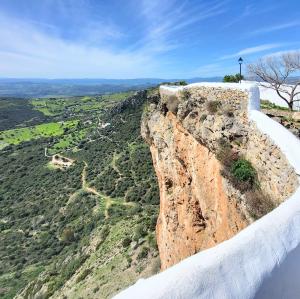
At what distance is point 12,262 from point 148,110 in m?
34.4

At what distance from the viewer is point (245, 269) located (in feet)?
17.3

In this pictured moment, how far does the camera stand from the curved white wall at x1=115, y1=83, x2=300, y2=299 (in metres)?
4.55

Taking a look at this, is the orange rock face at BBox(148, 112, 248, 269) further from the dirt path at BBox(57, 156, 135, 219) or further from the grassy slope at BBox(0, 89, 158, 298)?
the dirt path at BBox(57, 156, 135, 219)

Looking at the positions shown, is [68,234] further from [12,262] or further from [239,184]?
[239,184]

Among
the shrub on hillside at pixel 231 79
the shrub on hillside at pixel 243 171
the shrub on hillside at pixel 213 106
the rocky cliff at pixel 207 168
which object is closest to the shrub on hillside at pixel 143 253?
the rocky cliff at pixel 207 168

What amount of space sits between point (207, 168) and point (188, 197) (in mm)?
3802

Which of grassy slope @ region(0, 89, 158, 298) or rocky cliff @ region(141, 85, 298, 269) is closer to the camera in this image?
rocky cliff @ region(141, 85, 298, 269)

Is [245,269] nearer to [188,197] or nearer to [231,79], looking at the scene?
[188,197]

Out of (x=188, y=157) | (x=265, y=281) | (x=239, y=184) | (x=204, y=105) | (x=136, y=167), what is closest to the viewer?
(x=265, y=281)

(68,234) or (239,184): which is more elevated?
(239,184)

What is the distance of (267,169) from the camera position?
11.4 meters

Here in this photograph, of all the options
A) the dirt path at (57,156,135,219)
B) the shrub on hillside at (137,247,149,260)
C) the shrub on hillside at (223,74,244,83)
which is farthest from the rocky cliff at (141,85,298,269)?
the dirt path at (57,156,135,219)

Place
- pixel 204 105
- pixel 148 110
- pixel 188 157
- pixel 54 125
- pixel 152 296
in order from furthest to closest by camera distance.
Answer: pixel 54 125
pixel 148 110
pixel 188 157
pixel 204 105
pixel 152 296

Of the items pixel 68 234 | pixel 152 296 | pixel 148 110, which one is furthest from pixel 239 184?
pixel 68 234
